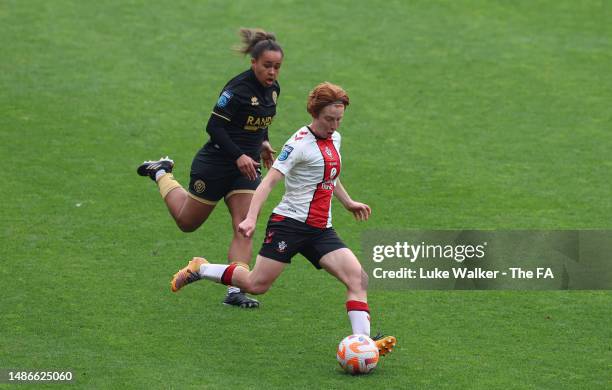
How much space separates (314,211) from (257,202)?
1.72 feet

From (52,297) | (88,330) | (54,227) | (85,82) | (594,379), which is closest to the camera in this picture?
(594,379)

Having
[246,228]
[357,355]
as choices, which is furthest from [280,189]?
[357,355]

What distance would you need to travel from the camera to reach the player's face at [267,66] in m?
9.91

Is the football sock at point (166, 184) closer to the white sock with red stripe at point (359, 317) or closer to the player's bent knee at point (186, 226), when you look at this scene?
the player's bent knee at point (186, 226)

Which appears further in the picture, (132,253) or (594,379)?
(132,253)

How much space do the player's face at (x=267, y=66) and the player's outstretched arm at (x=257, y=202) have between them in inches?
61.3

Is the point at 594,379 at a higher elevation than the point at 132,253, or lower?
lower

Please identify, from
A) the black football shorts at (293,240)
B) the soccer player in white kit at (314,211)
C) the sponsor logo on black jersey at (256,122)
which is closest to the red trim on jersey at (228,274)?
the soccer player in white kit at (314,211)

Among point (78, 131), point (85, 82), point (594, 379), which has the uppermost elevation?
point (85, 82)

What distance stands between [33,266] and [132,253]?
1.03m

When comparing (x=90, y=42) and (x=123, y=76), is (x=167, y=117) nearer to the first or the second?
(x=123, y=76)

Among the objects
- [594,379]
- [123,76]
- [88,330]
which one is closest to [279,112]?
[123,76]

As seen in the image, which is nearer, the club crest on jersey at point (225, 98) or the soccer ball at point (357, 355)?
the soccer ball at point (357, 355)

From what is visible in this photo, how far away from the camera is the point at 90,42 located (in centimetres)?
1764
